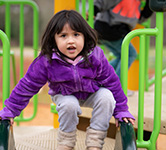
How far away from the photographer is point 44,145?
196 centimetres

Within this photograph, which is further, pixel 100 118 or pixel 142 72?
pixel 142 72

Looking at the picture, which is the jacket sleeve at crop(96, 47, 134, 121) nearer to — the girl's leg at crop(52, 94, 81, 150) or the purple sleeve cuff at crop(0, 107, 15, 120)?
the girl's leg at crop(52, 94, 81, 150)

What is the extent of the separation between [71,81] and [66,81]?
0.03 m

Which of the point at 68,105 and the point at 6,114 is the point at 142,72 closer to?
the point at 68,105

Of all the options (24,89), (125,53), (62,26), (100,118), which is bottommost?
(100,118)

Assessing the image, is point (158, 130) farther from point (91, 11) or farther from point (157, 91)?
point (91, 11)

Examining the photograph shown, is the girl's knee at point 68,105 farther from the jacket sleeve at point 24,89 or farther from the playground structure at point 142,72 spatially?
the playground structure at point 142,72

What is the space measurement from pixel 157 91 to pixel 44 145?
0.74 m

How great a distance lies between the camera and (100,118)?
63.9 inches

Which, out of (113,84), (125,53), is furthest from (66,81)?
(125,53)

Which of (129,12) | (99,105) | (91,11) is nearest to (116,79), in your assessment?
(99,105)

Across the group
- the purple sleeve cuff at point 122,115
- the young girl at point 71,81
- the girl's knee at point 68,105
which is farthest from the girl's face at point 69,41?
the purple sleeve cuff at point 122,115

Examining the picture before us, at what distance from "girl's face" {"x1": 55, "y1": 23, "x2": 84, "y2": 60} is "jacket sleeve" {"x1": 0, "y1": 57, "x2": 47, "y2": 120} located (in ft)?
0.41

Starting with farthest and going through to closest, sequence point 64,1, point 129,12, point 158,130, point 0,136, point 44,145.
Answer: point 129,12 → point 64,1 → point 44,145 → point 158,130 → point 0,136
